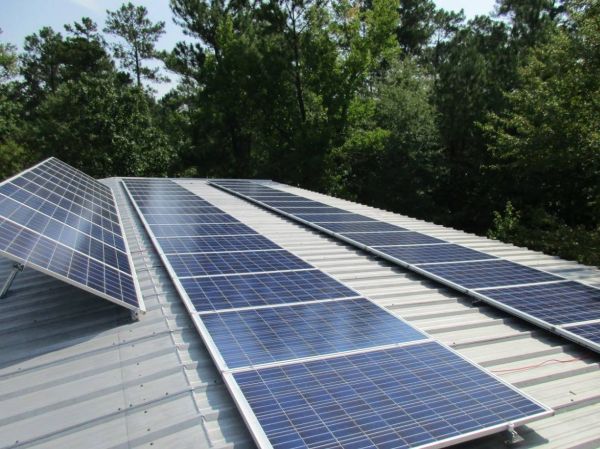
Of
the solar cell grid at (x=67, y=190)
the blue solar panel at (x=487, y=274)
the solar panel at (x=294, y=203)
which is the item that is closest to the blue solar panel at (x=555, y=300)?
the blue solar panel at (x=487, y=274)

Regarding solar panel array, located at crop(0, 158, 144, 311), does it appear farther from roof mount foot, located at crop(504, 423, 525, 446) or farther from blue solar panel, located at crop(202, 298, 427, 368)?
roof mount foot, located at crop(504, 423, 525, 446)

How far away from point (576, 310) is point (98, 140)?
35.6 meters

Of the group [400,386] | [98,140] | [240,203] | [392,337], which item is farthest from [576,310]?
[98,140]

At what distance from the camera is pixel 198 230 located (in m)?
11.5

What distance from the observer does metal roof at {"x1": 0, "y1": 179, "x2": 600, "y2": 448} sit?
4.46 m

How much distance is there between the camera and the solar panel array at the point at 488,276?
22.0ft

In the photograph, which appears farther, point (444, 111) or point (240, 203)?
point (444, 111)

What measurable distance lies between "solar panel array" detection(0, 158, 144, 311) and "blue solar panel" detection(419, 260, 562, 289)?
539cm

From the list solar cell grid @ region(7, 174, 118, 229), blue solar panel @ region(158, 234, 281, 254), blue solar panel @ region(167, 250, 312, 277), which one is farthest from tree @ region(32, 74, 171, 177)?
blue solar panel @ region(167, 250, 312, 277)

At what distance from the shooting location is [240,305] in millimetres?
6605

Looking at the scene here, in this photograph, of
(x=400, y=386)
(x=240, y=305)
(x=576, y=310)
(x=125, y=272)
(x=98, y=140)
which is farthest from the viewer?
(x=98, y=140)

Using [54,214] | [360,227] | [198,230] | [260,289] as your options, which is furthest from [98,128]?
[260,289]

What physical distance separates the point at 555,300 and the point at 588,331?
115 centimetres

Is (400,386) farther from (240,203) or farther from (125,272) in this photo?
(240,203)
